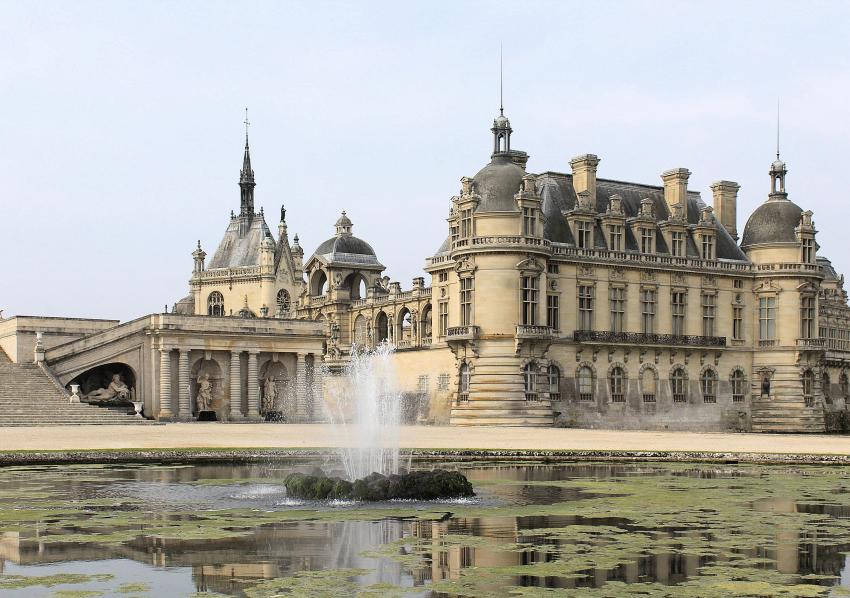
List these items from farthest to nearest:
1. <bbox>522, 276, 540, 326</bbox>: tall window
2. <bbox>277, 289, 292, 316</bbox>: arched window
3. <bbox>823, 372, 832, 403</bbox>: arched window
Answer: <bbox>277, 289, 292, 316</bbox>: arched window → <bbox>823, 372, 832, 403</bbox>: arched window → <bbox>522, 276, 540, 326</bbox>: tall window

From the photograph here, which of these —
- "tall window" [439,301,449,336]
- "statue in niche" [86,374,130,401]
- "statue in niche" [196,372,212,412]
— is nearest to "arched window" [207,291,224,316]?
"statue in niche" [196,372,212,412]

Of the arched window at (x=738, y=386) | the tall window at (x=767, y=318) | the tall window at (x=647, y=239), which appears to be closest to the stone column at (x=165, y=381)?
the tall window at (x=647, y=239)

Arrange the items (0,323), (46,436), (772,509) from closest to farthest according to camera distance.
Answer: (772,509), (46,436), (0,323)

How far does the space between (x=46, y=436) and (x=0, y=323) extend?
109 ft

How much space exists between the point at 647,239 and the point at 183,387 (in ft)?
82.5

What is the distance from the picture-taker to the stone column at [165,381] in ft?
213

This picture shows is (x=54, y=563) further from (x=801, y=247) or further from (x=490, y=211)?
(x=801, y=247)

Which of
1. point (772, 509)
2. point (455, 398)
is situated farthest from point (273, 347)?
point (772, 509)

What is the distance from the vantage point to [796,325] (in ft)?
220

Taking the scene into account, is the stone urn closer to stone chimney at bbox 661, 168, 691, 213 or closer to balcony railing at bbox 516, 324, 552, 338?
balcony railing at bbox 516, 324, 552, 338

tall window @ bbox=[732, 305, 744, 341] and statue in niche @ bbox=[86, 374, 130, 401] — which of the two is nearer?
statue in niche @ bbox=[86, 374, 130, 401]

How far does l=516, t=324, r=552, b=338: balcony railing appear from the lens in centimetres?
5809

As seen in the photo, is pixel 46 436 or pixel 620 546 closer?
pixel 620 546

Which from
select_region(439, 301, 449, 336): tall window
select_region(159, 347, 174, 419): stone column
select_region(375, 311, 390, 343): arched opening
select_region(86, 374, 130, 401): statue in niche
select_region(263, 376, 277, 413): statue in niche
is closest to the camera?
select_region(86, 374, 130, 401): statue in niche
